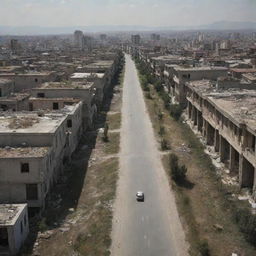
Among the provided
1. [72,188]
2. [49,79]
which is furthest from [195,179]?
[49,79]

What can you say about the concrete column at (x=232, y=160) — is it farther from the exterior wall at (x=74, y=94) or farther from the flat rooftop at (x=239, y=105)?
the exterior wall at (x=74, y=94)

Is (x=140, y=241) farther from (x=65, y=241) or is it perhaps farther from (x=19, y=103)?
(x=19, y=103)

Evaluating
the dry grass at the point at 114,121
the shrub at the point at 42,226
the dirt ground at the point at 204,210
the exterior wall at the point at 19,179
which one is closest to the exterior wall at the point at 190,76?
the dry grass at the point at 114,121

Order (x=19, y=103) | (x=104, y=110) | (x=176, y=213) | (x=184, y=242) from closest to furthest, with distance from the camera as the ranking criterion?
(x=184, y=242)
(x=176, y=213)
(x=19, y=103)
(x=104, y=110)

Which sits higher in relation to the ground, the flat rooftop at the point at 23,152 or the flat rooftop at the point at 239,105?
the flat rooftop at the point at 239,105

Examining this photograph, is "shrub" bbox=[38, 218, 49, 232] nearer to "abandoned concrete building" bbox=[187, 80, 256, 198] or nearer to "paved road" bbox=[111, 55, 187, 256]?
"paved road" bbox=[111, 55, 187, 256]

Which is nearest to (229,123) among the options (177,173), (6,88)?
(177,173)

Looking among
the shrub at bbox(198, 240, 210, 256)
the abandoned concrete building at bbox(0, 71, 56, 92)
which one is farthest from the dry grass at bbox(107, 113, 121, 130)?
the shrub at bbox(198, 240, 210, 256)
